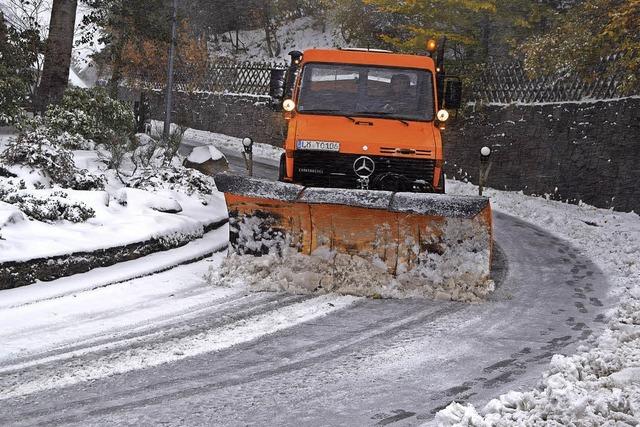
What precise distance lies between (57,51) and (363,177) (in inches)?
353

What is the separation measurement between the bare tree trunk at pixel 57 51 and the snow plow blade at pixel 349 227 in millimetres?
8294

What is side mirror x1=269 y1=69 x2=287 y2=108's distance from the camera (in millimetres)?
8234

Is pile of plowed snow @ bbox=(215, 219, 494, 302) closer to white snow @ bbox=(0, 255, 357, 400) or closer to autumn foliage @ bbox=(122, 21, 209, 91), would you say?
white snow @ bbox=(0, 255, 357, 400)

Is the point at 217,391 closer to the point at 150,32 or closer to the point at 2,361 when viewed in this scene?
the point at 2,361

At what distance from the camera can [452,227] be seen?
21.8 feet

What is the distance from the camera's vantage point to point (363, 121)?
25.4ft

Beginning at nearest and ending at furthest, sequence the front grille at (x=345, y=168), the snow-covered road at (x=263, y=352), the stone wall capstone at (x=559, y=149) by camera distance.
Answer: the snow-covered road at (x=263, y=352)
the front grille at (x=345, y=168)
the stone wall capstone at (x=559, y=149)

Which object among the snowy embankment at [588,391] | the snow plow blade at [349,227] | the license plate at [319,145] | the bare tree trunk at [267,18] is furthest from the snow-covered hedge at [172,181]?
the bare tree trunk at [267,18]

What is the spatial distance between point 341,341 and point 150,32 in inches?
497

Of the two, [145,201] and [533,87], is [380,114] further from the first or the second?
[533,87]

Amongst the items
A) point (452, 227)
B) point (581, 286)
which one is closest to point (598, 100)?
point (581, 286)

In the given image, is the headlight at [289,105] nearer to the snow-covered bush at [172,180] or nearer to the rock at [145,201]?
the rock at [145,201]

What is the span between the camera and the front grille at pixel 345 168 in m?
7.39

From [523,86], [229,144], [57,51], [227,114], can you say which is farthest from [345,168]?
[227,114]
